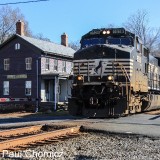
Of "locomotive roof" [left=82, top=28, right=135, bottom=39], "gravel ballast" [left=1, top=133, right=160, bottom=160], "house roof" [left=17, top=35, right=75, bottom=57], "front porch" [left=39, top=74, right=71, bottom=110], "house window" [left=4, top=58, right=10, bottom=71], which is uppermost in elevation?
"house roof" [left=17, top=35, right=75, bottom=57]

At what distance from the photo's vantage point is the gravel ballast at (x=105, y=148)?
786cm

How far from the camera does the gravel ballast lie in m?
7.86

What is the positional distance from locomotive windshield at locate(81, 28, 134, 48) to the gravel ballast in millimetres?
7747

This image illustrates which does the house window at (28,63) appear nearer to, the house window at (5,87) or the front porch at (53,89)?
the front porch at (53,89)

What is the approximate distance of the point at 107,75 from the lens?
16766 mm

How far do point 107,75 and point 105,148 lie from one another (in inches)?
315

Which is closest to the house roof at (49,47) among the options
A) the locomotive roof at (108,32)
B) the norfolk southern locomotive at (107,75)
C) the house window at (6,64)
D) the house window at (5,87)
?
the house window at (6,64)

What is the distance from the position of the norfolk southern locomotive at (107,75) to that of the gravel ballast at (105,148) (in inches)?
203

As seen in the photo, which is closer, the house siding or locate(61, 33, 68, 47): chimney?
the house siding

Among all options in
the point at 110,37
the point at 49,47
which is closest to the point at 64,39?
the point at 49,47

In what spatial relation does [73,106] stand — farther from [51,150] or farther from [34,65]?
[34,65]

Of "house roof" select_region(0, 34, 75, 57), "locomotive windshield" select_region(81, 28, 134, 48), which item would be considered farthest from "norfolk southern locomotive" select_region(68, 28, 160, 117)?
"house roof" select_region(0, 34, 75, 57)

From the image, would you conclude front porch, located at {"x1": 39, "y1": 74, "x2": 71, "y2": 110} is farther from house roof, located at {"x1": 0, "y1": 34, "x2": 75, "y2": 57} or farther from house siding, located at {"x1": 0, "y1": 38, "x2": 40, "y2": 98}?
house roof, located at {"x1": 0, "y1": 34, "x2": 75, "y2": 57}

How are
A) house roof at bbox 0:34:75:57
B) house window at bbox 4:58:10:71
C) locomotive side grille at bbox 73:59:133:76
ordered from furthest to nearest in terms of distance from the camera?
house window at bbox 4:58:10:71, house roof at bbox 0:34:75:57, locomotive side grille at bbox 73:59:133:76
